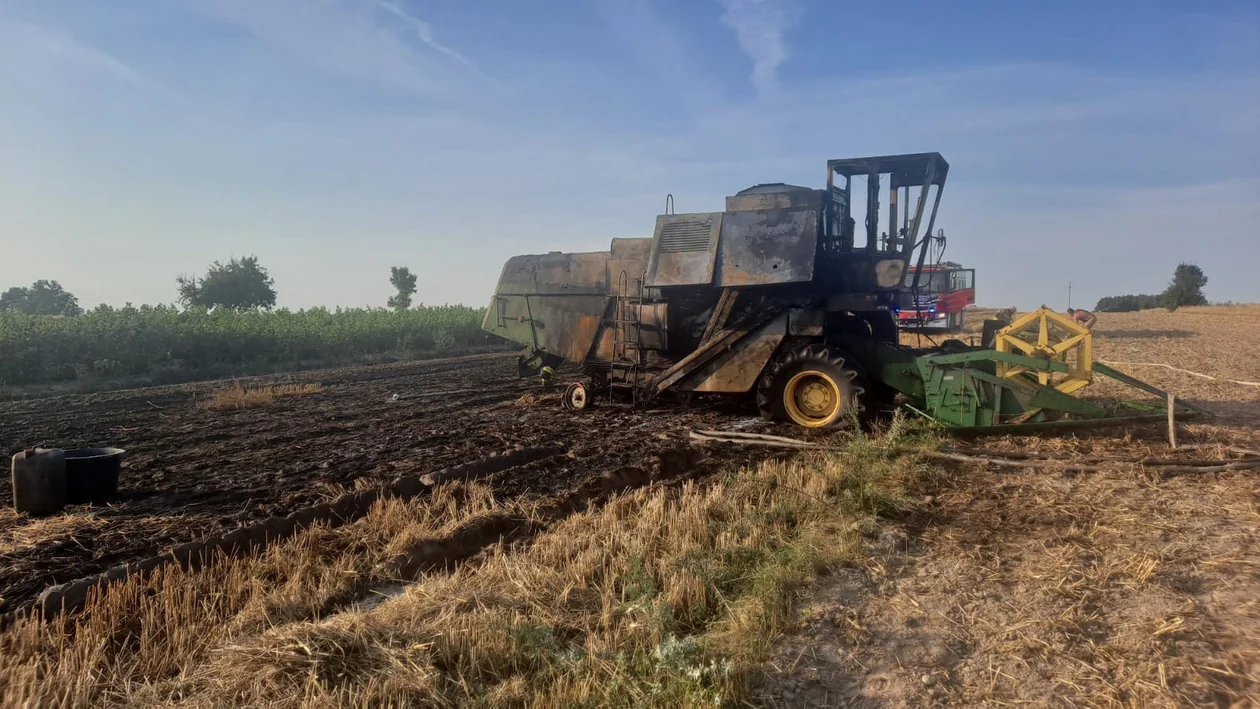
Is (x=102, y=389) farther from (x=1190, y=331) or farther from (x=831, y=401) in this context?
(x=1190, y=331)

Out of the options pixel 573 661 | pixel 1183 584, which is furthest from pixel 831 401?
pixel 573 661

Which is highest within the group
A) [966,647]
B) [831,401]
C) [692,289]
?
[692,289]

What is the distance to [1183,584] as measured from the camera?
3.89m

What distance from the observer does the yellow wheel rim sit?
344 inches

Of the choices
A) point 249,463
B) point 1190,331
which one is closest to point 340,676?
point 249,463

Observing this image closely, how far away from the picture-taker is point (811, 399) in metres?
8.93

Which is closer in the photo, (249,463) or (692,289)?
(249,463)

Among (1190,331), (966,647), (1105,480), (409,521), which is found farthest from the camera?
(1190,331)

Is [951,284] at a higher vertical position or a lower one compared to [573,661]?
higher

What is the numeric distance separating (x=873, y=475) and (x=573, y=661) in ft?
11.6

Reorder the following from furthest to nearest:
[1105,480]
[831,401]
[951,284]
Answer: [951,284]
[831,401]
[1105,480]

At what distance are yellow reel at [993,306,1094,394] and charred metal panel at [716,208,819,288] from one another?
2286 millimetres

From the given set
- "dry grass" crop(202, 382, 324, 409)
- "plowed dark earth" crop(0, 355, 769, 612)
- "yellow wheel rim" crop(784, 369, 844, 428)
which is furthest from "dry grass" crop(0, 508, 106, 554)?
"yellow wheel rim" crop(784, 369, 844, 428)

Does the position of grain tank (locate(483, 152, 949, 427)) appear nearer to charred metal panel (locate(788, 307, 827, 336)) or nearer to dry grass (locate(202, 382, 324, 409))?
charred metal panel (locate(788, 307, 827, 336))
